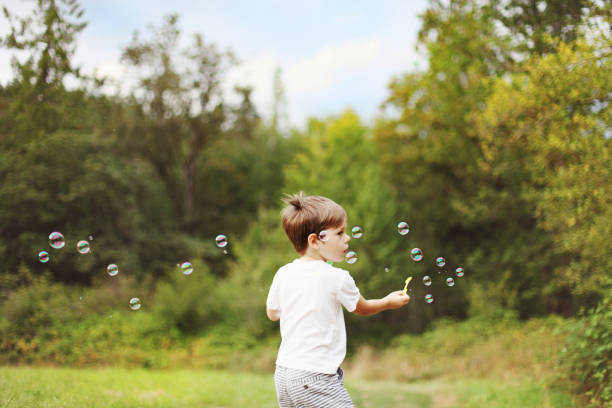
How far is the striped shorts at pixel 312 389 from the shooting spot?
293 centimetres

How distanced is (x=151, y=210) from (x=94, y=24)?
13800 mm

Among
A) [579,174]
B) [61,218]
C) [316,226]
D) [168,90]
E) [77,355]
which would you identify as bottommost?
[77,355]

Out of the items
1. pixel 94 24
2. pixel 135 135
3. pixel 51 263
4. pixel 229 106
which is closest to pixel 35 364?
pixel 51 263

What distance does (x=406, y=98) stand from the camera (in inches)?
822

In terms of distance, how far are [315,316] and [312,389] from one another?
39 cm

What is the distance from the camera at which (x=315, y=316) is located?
2992 mm

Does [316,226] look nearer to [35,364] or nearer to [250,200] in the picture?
[35,364]

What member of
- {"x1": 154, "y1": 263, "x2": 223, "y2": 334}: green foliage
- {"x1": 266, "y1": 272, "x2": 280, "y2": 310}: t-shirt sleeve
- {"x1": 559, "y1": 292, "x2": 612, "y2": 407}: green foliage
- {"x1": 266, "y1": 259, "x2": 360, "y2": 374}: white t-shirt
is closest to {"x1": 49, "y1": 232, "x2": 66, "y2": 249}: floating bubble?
{"x1": 266, "y1": 272, "x2": 280, "y2": 310}: t-shirt sleeve

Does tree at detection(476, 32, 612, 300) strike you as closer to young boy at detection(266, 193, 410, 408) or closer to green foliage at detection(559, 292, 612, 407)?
green foliage at detection(559, 292, 612, 407)

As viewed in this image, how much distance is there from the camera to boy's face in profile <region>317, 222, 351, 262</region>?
10.4 ft

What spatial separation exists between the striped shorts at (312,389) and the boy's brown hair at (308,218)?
72 centimetres

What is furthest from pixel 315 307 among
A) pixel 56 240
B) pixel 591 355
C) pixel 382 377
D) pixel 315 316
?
pixel 382 377

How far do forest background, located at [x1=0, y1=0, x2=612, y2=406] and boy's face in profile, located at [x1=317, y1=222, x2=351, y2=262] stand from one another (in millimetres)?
4150

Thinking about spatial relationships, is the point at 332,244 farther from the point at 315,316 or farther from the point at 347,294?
the point at 315,316
